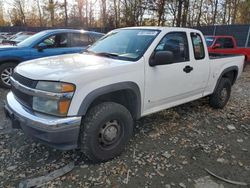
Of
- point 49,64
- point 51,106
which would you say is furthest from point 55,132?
point 49,64

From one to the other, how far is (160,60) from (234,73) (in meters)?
3.18

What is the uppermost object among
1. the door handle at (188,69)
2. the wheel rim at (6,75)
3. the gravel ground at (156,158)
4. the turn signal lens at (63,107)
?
the door handle at (188,69)

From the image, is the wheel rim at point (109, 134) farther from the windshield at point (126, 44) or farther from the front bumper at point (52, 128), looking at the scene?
the windshield at point (126, 44)

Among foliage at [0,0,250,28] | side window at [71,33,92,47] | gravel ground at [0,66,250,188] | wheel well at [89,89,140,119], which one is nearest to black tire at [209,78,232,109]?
gravel ground at [0,66,250,188]

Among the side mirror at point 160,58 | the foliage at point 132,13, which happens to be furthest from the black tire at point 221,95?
the foliage at point 132,13

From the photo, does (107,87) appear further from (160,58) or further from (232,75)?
(232,75)

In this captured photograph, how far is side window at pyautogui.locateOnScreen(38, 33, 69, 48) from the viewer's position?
23.1ft

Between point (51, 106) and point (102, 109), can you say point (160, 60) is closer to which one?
point (102, 109)

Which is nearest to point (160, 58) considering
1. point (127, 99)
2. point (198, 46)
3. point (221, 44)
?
point (127, 99)

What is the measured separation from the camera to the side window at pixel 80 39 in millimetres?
7523

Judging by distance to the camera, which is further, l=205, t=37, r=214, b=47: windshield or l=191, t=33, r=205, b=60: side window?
l=205, t=37, r=214, b=47: windshield

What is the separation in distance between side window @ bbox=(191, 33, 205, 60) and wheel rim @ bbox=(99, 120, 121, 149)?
2.13 metres

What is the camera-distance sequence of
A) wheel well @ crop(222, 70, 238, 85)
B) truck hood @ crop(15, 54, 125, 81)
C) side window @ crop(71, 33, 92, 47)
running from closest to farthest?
truck hood @ crop(15, 54, 125, 81) < wheel well @ crop(222, 70, 238, 85) < side window @ crop(71, 33, 92, 47)

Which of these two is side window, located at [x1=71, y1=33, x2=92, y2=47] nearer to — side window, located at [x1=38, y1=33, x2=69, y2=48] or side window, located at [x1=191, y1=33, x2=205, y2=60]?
side window, located at [x1=38, y1=33, x2=69, y2=48]
